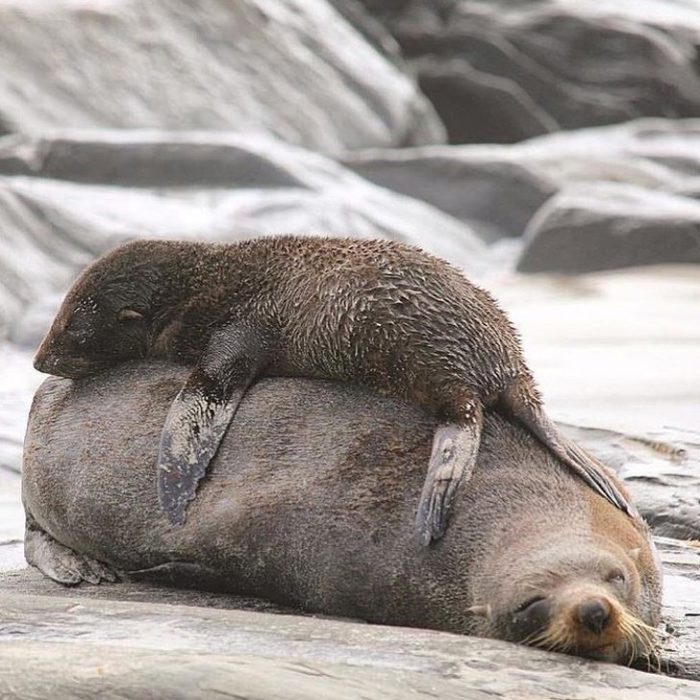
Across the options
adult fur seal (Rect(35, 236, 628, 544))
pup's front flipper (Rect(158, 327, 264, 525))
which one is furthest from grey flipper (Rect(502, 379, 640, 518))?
pup's front flipper (Rect(158, 327, 264, 525))

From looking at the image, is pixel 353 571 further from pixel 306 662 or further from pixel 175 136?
pixel 175 136

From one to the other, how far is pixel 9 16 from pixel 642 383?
8762mm

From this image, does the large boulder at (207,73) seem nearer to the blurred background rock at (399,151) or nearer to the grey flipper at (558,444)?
the blurred background rock at (399,151)

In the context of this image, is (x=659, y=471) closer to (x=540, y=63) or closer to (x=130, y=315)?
(x=130, y=315)

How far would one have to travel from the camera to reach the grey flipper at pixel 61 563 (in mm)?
4484

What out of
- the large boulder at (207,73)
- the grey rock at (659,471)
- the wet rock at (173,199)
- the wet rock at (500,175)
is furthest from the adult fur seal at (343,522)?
the wet rock at (500,175)

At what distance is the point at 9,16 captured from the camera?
15641 millimetres

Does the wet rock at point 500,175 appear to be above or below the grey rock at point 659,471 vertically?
above

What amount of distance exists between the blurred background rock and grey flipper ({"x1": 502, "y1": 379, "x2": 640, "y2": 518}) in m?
4.04

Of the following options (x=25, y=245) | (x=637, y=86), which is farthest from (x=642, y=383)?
(x=637, y=86)

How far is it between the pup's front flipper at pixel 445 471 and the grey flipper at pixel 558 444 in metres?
0.14

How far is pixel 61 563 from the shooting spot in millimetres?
4582

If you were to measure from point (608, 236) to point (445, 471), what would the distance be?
10.7 metres

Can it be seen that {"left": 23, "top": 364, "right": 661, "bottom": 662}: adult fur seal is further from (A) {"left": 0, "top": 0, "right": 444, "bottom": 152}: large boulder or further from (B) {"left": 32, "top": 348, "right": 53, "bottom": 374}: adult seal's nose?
(A) {"left": 0, "top": 0, "right": 444, "bottom": 152}: large boulder
